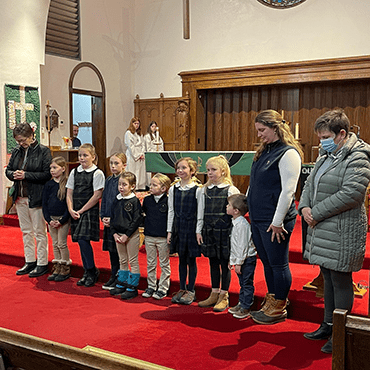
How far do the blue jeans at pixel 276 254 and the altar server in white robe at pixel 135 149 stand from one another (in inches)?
248

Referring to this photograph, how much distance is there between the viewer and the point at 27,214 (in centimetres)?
480

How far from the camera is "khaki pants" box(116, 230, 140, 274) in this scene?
4.12 metres

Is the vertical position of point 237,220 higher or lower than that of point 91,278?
higher

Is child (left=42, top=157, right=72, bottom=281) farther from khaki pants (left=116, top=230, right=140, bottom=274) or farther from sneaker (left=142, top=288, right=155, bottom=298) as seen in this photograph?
sneaker (left=142, top=288, right=155, bottom=298)

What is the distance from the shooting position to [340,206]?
278 cm

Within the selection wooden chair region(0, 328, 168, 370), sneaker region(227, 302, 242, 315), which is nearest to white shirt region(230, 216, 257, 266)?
sneaker region(227, 302, 242, 315)

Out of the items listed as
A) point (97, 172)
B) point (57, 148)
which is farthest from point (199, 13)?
point (97, 172)

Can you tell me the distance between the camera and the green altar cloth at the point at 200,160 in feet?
19.0

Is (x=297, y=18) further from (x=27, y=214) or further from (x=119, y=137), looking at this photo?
(x=27, y=214)

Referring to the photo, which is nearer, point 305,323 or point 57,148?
point 305,323

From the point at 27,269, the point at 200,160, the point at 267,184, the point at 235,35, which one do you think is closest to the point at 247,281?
the point at 267,184

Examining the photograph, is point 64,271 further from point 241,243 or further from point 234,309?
point 241,243

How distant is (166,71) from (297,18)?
3089 millimetres

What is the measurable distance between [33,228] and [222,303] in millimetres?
2190
